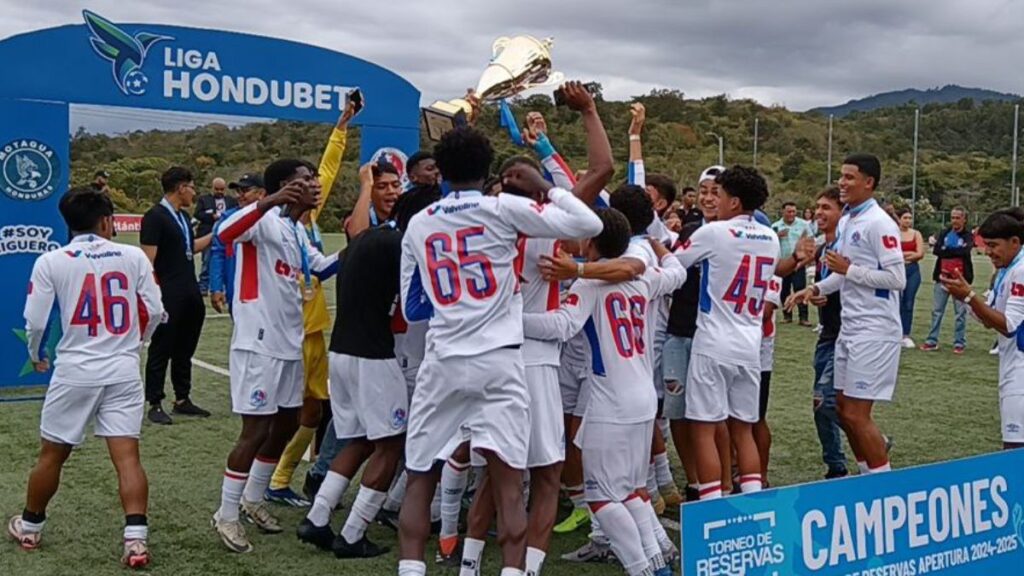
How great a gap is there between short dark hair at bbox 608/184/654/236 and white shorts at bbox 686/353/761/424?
2.83ft

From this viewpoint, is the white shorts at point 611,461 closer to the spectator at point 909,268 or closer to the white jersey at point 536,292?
the white jersey at point 536,292

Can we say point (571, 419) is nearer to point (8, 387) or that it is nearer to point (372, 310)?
point (372, 310)

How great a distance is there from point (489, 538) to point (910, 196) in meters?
56.8

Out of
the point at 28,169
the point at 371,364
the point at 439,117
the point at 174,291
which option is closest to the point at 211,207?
the point at 28,169

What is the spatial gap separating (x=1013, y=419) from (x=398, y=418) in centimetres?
312

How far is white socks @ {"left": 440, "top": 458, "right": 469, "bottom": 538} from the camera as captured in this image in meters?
5.00

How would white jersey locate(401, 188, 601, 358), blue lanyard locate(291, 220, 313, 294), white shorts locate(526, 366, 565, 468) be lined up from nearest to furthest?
1. white jersey locate(401, 188, 601, 358)
2. white shorts locate(526, 366, 565, 468)
3. blue lanyard locate(291, 220, 313, 294)

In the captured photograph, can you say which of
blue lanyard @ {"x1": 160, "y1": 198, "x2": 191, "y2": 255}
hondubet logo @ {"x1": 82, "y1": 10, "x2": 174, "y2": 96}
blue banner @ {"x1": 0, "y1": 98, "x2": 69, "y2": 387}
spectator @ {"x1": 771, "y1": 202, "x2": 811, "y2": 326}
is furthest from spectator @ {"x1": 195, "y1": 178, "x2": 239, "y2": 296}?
spectator @ {"x1": 771, "y1": 202, "x2": 811, "y2": 326}

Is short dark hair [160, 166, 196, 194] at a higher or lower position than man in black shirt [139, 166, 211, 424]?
higher

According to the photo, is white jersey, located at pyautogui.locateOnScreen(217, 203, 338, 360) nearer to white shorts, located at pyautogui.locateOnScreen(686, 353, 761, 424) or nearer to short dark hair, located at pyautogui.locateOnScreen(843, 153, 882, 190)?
white shorts, located at pyautogui.locateOnScreen(686, 353, 761, 424)

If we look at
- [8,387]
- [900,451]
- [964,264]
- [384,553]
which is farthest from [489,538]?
[964,264]

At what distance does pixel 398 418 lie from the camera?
16.4 feet

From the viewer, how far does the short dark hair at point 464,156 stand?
426cm

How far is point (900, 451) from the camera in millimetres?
7844
